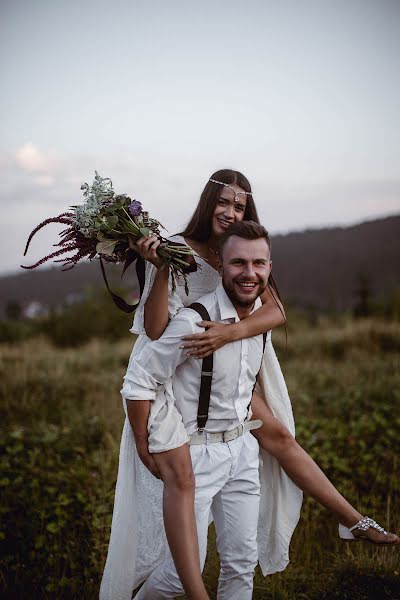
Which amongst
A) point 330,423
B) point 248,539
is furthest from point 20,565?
point 330,423

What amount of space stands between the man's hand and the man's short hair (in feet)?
3.47

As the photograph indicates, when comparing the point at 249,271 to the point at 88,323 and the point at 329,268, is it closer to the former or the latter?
the point at 88,323

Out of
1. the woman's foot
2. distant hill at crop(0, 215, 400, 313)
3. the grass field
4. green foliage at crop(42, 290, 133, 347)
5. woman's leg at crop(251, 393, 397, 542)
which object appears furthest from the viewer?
distant hill at crop(0, 215, 400, 313)

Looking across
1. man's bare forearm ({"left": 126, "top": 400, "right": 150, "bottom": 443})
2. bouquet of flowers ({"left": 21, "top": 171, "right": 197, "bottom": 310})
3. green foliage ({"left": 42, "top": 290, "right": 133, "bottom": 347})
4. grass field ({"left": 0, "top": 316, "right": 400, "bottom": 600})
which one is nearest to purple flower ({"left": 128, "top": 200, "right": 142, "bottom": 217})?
bouquet of flowers ({"left": 21, "top": 171, "right": 197, "bottom": 310})

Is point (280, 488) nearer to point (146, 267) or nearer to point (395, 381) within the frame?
point (146, 267)

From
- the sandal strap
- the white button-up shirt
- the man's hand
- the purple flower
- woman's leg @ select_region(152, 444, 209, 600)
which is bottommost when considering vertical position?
the sandal strap

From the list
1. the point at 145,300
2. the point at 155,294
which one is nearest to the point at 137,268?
the point at 145,300

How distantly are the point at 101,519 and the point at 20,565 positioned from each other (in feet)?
2.23

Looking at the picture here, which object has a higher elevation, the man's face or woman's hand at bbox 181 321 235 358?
the man's face

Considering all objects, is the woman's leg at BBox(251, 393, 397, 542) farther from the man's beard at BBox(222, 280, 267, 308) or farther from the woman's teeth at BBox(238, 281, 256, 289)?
the woman's teeth at BBox(238, 281, 256, 289)

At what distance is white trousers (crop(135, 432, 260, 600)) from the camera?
2859 millimetres

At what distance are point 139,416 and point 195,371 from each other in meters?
0.35

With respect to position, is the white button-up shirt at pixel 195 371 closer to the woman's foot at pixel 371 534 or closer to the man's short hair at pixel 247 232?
the man's short hair at pixel 247 232

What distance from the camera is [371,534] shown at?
3.20m
